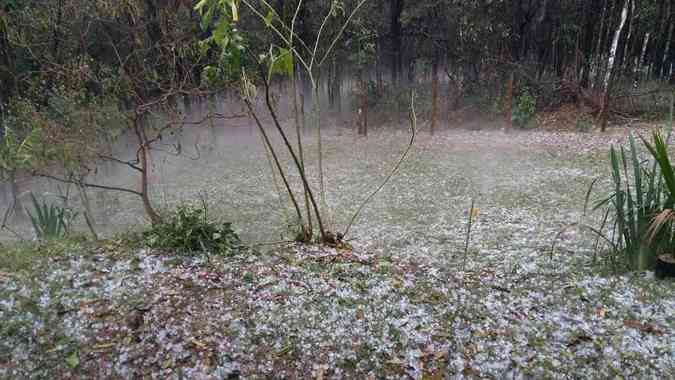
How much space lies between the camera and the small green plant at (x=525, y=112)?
8.17 m

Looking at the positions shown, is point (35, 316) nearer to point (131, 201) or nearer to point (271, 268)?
point (271, 268)

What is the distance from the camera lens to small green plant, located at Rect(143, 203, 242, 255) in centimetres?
240

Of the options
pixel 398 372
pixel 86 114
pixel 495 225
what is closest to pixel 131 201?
pixel 86 114

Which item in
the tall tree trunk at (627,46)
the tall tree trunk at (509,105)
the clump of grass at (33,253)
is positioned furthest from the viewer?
the tall tree trunk at (627,46)

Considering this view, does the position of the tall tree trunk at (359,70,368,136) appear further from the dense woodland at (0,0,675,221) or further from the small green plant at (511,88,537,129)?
the small green plant at (511,88,537,129)

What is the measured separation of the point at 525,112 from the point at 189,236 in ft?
24.6

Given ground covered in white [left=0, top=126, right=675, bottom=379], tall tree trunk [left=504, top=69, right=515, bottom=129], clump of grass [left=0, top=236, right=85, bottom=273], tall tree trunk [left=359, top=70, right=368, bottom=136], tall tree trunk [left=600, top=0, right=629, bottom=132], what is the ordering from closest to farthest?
ground covered in white [left=0, top=126, right=675, bottom=379]
clump of grass [left=0, top=236, right=85, bottom=273]
tall tree trunk [left=600, top=0, right=629, bottom=132]
tall tree trunk [left=504, top=69, right=515, bottom=129]
tall tree trunk [left=359, top=70, right=368, bottom=136]

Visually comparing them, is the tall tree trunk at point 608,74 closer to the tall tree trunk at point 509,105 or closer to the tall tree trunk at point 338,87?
the tall tree trunk at point 509,105

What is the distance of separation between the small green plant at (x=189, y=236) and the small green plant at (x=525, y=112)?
7.15 metres

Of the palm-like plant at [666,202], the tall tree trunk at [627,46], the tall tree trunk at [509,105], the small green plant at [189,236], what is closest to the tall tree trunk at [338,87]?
the tall tree trunk at [509,105]

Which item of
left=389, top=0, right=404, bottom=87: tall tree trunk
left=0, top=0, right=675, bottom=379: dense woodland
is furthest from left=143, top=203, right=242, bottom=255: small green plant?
left=389, top=0, right=404, bottom=87: tall tree trunk

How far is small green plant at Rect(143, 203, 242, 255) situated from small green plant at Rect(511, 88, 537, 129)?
715 cm

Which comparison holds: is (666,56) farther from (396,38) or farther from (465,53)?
(396,38)

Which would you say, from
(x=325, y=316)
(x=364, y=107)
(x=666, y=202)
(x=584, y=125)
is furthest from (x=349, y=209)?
(x=584, y=125)
